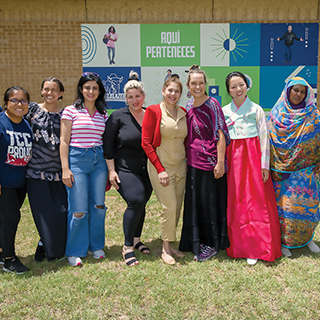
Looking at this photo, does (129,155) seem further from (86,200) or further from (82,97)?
(82,97)

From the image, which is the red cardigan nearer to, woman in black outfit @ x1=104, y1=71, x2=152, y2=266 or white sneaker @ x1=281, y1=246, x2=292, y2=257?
woman in black outfit @ x1=104, y1=71, x2=152, y2=266

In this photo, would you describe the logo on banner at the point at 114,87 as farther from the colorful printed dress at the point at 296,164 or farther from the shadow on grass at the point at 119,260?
the colorful printed dress at the point at 296,164

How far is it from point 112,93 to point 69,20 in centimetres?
187

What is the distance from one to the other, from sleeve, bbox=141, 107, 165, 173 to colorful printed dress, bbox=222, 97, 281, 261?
0.83 metres

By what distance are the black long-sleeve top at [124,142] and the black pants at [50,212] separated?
0.68 m

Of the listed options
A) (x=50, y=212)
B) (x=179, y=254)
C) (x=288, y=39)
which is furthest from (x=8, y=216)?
(x=288, y=39)

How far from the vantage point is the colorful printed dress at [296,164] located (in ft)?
10.9

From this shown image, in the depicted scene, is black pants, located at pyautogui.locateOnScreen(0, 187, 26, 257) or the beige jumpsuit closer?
black pants, located at pyautogui.locateOnScreen(0, 187, 26, 257)

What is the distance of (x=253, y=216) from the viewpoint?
3352mm

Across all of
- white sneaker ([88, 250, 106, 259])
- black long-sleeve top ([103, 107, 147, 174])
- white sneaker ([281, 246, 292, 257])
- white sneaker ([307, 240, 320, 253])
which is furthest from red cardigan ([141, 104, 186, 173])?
white sneaker ([307, 240, 320, 253])

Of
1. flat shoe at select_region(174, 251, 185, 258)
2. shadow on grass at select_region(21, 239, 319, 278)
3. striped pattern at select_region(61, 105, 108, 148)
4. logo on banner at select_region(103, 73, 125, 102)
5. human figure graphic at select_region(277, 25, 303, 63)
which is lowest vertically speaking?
shadow on grass at select_region(21, 239, 319, 278)

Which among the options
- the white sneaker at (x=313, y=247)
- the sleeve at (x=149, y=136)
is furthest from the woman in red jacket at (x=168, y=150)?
the white sneaker at (x=313, y=247)

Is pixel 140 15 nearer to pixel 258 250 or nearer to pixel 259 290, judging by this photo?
pixel 258 250

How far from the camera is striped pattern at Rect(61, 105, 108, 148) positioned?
10.7 ft
